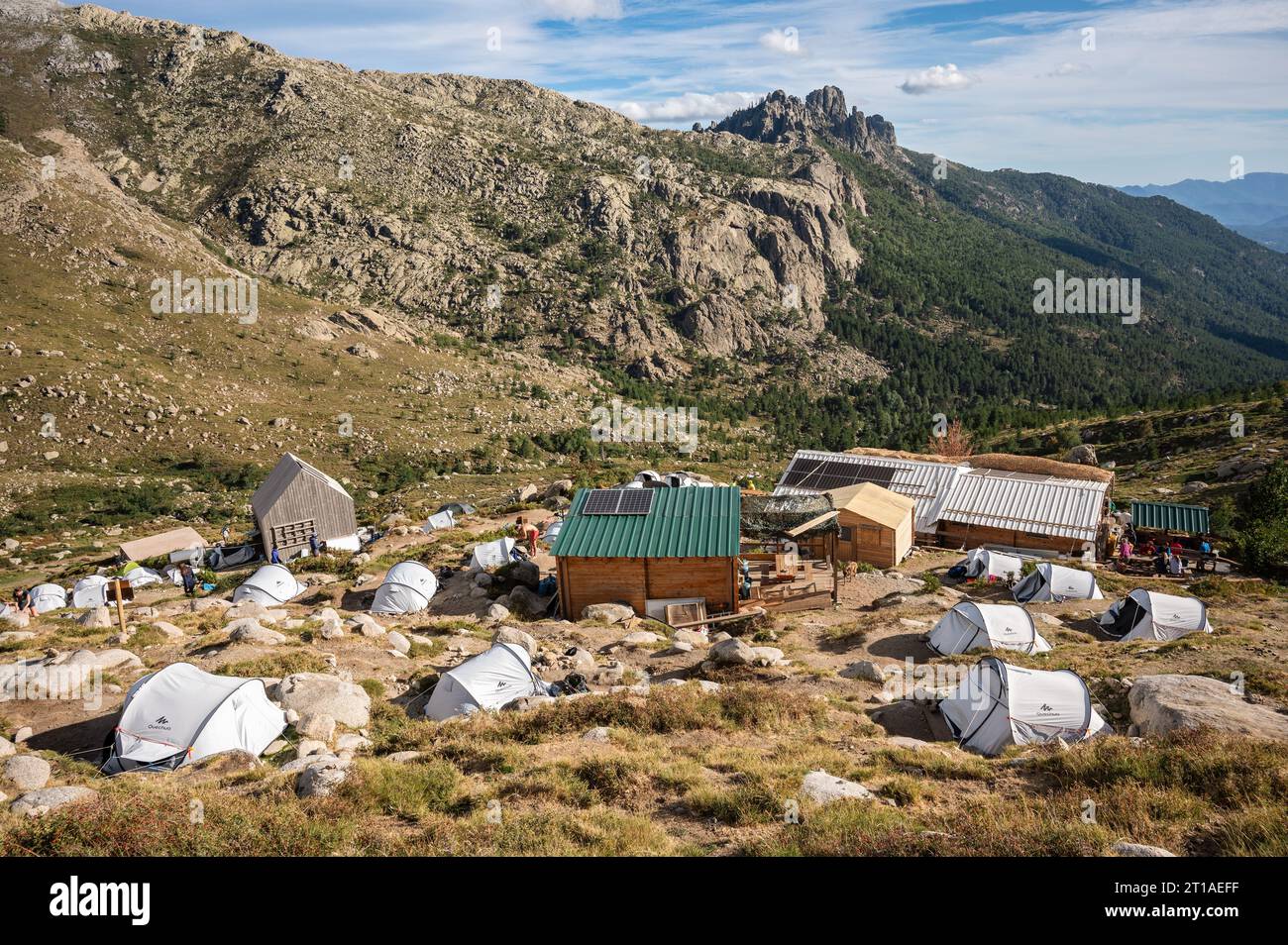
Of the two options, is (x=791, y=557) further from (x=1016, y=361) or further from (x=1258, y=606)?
(x=1016, y=361)

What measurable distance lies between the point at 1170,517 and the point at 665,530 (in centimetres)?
2777

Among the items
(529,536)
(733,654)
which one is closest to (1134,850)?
(733,654)

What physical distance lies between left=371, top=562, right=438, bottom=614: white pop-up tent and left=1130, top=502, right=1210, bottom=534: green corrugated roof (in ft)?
108

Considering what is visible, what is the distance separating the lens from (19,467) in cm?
4025

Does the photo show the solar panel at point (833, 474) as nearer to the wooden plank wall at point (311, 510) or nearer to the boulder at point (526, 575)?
the boulder at point (526, 575)

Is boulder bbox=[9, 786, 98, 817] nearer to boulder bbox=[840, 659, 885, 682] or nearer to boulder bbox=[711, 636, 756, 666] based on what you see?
boulder bbox=[711, 636, 756, 666]

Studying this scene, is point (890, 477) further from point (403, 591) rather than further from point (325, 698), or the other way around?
point (325, 698)

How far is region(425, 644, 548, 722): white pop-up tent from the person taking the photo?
13664 millimetres

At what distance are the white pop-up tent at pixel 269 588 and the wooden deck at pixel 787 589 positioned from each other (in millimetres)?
15617

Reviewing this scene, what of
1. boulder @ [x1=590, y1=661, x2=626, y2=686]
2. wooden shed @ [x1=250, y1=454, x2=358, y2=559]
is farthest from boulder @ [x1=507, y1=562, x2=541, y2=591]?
wooden shed @ [x1=250, y1=454, x2=358, y2=559]

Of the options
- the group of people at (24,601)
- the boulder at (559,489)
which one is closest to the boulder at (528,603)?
the boulder at (559,489)

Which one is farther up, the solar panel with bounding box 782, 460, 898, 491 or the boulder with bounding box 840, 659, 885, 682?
the solar panel with bounding box 782, 460, 898, 491

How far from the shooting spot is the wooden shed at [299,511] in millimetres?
30781
